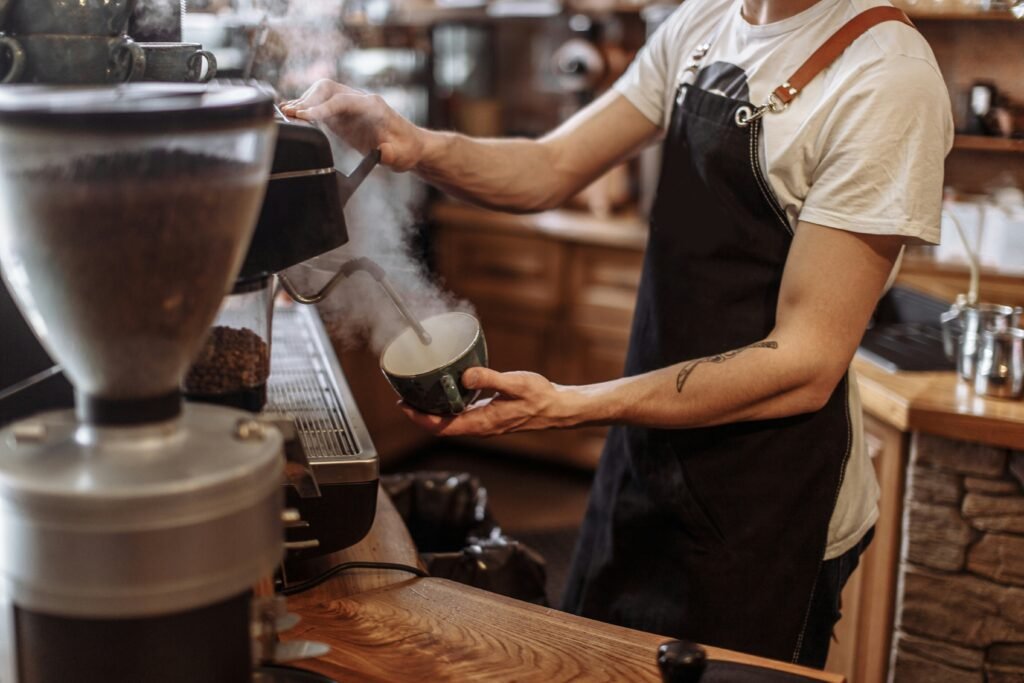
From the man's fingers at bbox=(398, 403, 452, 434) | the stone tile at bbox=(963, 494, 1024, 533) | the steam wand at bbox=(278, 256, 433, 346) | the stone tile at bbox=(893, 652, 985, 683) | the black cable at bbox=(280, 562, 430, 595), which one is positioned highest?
the steam wand at bbox=(278, 256, 433, 346)

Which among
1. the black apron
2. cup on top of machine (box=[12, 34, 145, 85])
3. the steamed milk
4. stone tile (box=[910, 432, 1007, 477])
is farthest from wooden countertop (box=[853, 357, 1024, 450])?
cup on top of machine (box=[12, 34, 145, 85])

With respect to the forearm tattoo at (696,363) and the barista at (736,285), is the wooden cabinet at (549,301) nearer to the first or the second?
the barista at (736,285)

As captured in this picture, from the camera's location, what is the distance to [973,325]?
7.91ft

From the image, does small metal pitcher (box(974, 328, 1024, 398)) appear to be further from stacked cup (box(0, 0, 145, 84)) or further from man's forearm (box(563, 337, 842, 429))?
stacked cup (box(0, 0, 145, 84))

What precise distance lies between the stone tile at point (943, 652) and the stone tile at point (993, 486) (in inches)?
13.7

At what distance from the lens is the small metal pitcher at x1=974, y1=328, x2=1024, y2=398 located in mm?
2312

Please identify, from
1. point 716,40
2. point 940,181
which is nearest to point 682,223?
point 716,40

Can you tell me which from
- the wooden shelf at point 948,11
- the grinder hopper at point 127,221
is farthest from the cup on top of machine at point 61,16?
the wooden shelf at point 948,11

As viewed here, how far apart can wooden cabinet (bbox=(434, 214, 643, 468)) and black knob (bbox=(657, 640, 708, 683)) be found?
9.92ft

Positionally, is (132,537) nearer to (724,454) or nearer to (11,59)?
(11,59)

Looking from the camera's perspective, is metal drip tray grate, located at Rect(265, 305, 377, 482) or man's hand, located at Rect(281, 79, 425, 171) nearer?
metal drip tray grate, located at Rect(265, 305, 377, 482)

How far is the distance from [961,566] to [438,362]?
151 cm

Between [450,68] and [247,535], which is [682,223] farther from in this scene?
[450,68]

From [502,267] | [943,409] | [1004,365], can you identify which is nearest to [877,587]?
[943,409]
